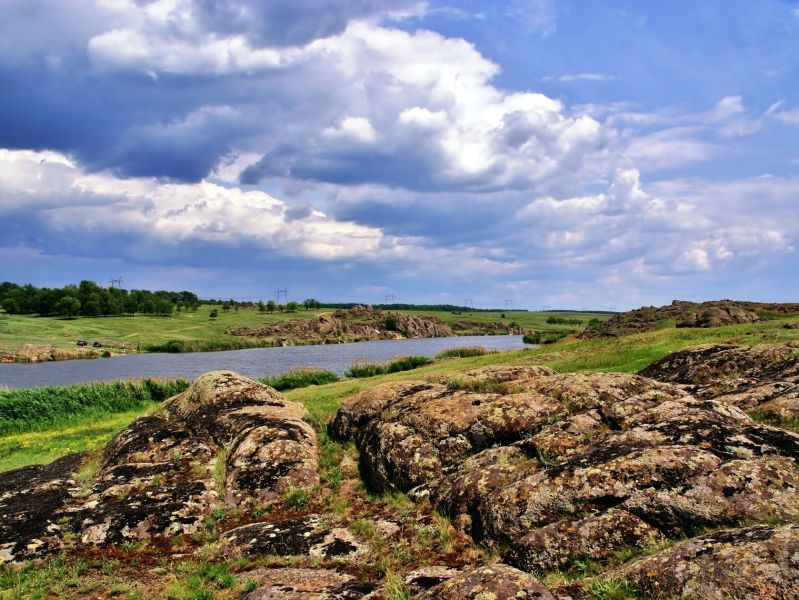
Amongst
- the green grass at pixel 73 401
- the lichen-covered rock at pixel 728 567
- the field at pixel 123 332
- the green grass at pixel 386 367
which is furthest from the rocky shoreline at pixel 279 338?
the lichen-covered rock at pixel 728 567

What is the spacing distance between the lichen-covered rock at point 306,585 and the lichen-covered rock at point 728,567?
3967 millimetres

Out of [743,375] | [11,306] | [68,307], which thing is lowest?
[743,375]

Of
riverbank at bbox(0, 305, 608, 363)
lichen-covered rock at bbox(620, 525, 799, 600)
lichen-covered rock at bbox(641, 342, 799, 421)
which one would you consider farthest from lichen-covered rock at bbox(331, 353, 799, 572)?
riverbank at bbox(0, 305, 608, 363)

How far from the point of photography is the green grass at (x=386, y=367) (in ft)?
161

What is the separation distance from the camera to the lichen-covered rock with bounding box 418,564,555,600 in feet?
20.2

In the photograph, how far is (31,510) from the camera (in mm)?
12414

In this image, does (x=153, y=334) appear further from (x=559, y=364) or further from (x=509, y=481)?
(x=509, y=481)

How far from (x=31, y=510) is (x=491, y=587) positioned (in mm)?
11730

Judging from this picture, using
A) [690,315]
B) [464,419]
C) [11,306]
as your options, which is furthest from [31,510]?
[11,306]

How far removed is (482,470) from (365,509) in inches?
128

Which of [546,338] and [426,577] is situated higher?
[546,338]

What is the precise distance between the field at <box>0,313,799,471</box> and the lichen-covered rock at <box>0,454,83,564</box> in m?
6.41

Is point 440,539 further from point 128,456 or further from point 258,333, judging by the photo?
point 258,333

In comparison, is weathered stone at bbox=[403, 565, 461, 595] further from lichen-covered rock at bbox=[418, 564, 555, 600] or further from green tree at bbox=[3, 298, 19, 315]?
green tree at bbox=[3, 298, 19, 315]
